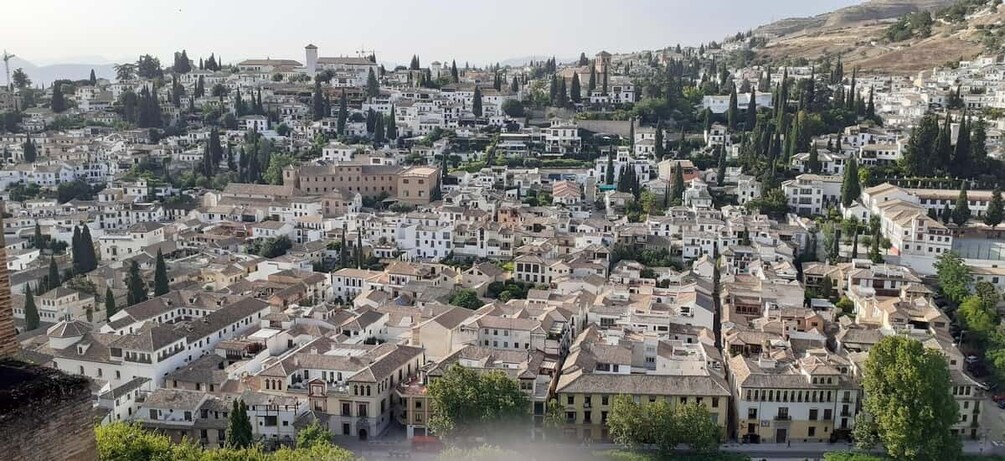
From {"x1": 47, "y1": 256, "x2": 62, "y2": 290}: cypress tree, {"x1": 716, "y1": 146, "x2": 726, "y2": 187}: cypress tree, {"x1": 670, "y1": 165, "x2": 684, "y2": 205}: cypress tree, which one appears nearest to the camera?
{"x1": 47, "y1": 256, "x2": 62, "y2": 290}: cypress tree

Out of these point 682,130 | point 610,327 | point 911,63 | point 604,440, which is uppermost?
point 911,63

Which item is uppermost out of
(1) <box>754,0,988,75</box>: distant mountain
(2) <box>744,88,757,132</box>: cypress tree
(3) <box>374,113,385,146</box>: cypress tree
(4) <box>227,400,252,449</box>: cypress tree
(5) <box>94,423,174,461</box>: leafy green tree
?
(1) <box>754,0,988,75</box>: distant mountain

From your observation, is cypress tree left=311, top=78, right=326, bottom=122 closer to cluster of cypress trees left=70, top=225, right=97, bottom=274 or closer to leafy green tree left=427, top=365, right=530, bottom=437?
cluster of cypress trees left=70, top=225, right=97, bottom=274

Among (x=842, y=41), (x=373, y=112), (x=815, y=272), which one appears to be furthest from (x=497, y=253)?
(x=842, y=41)

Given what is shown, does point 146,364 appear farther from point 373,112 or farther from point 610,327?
point 373,112

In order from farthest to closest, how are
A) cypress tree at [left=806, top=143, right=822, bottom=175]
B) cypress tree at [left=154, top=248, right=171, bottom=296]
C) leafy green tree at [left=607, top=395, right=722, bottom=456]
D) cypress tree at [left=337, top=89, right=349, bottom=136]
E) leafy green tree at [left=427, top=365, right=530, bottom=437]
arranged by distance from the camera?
cypress tree at [left=337, top=89, right=349, bottom=136] → cypress tree at [left=806, top=143, right=822, bottom=175] → cypress tree at [left=154, top=248, right=171, bottom=296] → leafy green tree at [left=607, top=395, right=722, bottom=456] → leafy green tree at [left=427, top=365, right=530, bottom=437]

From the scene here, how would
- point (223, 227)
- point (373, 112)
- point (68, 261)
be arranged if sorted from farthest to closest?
1. point (373, 112)
2. point (223, 227)
3. point (68, 261)

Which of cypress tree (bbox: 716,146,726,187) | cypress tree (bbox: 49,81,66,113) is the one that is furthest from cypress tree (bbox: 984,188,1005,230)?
cypress tree (bbox: 49,81,66,113)
